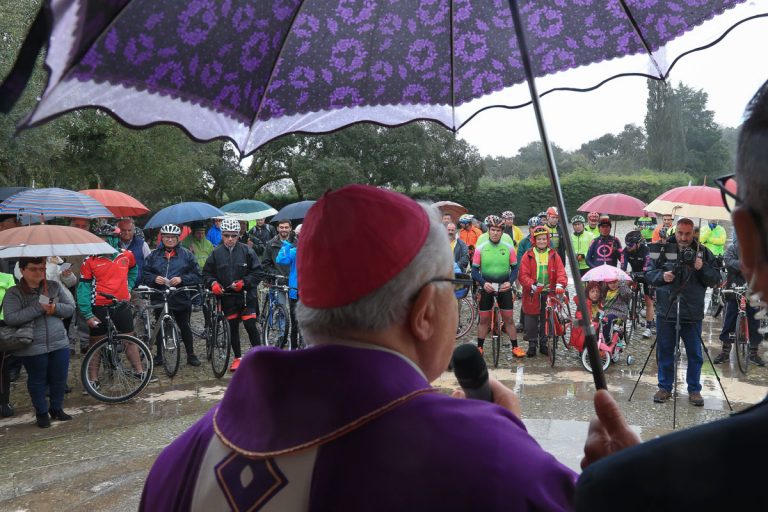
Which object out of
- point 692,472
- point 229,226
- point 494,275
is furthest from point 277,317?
point 692,472

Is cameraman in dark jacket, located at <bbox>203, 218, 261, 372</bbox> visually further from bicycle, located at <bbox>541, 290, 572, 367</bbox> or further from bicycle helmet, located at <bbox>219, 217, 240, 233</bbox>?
bicycle, located at <bbox>541, 290, 572, 367</bbox>

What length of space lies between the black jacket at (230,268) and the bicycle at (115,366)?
3.96ft

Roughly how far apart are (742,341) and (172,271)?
301 inches

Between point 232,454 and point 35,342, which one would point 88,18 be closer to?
point 232,454

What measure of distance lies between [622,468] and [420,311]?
2.16 feet

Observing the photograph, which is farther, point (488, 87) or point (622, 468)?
point (488, 87)

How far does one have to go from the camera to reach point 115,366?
734 cm

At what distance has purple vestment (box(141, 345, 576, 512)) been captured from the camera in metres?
1.15

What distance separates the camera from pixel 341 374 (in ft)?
4.21

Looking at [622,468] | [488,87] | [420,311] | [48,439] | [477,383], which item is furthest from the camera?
[48,439]

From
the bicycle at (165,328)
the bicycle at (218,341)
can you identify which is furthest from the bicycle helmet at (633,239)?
the bicycle at (165,328)

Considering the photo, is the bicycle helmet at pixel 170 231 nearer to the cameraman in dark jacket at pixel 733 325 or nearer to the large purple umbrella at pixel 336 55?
the large purple umbrella at pixel 336 55

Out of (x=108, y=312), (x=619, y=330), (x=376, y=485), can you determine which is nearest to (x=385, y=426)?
(x=376, y=485)

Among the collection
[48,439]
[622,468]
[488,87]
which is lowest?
[48,439]
